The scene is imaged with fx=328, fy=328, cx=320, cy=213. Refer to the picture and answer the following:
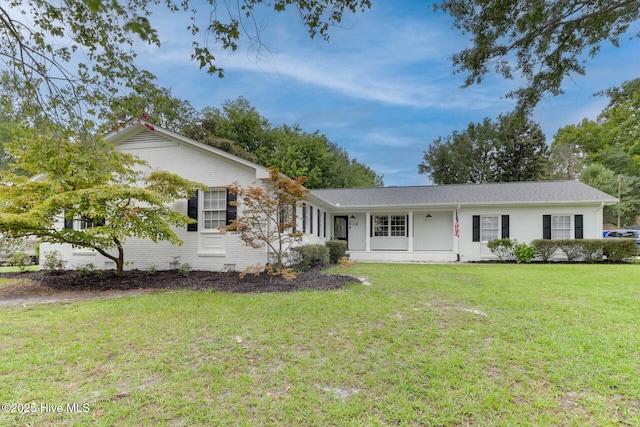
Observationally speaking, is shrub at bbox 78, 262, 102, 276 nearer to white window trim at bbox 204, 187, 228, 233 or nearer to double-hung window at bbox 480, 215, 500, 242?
white window trim at bbox 204, 187, 228, 233

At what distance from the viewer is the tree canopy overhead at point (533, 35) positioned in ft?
20.3

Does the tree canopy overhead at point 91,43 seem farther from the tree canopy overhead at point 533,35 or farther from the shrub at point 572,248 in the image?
the shrub at point 572,248

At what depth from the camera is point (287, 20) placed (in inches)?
183

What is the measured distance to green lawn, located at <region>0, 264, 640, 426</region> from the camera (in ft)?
8.93

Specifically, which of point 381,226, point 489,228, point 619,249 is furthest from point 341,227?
point 619,249

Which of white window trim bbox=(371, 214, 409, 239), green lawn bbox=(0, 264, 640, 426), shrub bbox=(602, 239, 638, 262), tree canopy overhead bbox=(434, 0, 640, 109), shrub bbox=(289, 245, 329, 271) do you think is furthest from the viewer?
white window trim bbox=(371, 214, 409, 239)

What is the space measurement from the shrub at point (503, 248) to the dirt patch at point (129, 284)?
379 inches

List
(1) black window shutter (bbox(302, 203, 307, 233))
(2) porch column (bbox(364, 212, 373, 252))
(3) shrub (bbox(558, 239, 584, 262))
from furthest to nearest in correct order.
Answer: (2) porch column (bbox(364, 212, 373, 252))
(3) shrub (bbox(558, 239, 584, 262))
(1) black window shutter (bbox(302, 203, 307, 233))

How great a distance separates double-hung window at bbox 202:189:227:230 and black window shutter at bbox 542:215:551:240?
1453cm

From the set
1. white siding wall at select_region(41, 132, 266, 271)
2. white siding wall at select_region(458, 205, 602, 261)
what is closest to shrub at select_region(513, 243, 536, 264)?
white siding wall at select_region(458, 205, 602, 261)

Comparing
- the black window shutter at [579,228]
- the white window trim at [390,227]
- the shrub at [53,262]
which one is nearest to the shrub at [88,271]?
the shrub at [53,262]

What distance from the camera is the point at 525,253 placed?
48.1 feet

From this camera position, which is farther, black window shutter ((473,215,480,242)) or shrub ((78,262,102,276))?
black window shutter ((473,215,480,242))

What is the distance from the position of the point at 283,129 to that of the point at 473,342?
96.1 ft
